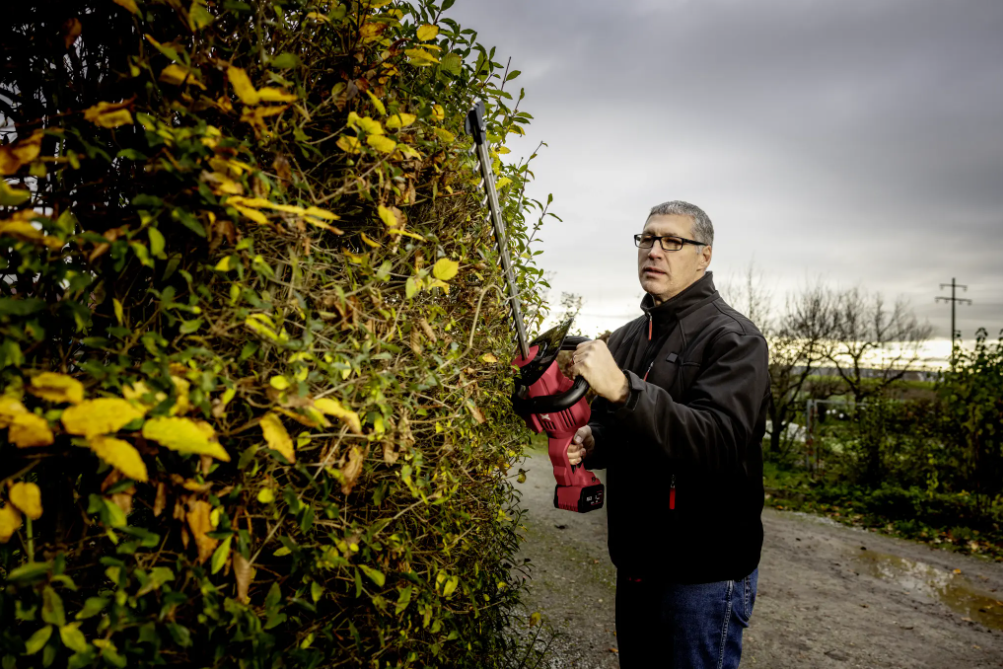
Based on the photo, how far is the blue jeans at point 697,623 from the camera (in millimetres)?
1890

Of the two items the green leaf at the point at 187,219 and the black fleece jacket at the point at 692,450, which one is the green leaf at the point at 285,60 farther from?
the black fleece jacket at the point at 692,450

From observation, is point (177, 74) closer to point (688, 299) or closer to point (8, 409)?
point (8, 409)

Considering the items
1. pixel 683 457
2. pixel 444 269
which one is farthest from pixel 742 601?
pixel 444 269

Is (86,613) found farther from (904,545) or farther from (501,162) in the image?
(904,545)

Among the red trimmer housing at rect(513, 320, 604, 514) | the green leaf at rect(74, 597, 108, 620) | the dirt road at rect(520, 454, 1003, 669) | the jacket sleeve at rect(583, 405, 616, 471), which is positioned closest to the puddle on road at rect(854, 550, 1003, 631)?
the dirt road at rect(520, 454, 1003, 669)

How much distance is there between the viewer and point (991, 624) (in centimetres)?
446

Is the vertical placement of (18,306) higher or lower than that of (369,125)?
lower

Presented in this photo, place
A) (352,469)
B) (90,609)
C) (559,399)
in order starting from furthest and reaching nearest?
(559,399) < (352,469) < (90,609)

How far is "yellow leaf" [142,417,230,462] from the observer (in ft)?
2.68

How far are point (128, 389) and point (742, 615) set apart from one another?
7.11 feet

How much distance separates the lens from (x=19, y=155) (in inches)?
32.3

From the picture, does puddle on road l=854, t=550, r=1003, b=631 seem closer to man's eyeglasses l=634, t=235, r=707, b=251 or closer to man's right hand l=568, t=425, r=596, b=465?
man's right hand l=568, t=425, r=596, b=465

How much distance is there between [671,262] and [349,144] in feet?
4.96

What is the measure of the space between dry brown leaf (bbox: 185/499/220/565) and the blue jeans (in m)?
1.67
